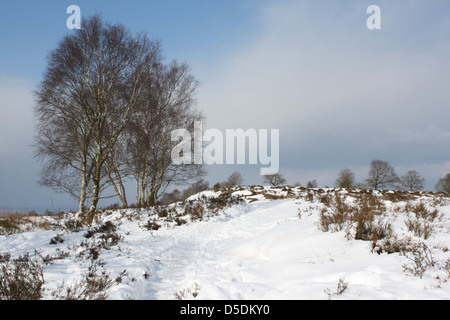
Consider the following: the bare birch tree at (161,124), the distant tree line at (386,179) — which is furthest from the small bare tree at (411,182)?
the bare birch tree at (161,124)

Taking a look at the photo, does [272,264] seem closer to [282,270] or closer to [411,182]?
[282,270]

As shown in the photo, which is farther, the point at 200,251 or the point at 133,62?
the point at 133,62

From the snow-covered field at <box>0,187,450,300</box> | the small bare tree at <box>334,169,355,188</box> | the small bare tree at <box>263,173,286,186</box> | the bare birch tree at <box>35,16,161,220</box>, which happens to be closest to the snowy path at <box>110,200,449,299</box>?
the snow-covered field at <box>0,187,450,300</box>

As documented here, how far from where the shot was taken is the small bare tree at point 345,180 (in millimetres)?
37469

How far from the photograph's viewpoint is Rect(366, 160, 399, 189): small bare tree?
40625 mm

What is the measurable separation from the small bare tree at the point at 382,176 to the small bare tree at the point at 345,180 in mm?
4286

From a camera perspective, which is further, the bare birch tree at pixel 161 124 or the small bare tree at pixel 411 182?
the small bare tree at pixel 411 182

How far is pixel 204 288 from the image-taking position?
3506mm

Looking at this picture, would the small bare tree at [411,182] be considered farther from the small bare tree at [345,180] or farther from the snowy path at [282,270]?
the snowy path at [282,270]

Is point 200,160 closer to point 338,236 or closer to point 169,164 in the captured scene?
point 169,164

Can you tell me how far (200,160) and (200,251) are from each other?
1115 cm

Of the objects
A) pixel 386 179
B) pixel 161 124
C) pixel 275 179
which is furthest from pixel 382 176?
pixel 161 124
